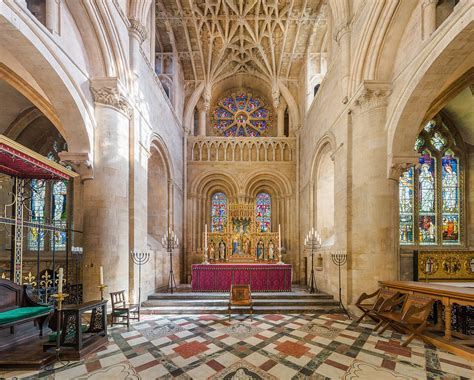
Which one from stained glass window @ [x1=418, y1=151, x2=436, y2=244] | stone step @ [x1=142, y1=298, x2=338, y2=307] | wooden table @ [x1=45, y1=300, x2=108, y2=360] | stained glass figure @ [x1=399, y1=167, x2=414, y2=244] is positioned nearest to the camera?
wooden table @ [x1=45, y1=300, x2=108, y2=360]

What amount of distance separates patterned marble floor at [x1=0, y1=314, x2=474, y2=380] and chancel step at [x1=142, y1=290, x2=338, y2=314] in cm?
116

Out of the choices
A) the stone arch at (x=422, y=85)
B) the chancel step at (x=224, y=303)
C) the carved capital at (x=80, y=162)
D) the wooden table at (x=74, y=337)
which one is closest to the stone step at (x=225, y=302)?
the chancel step at (x=224, y=303)

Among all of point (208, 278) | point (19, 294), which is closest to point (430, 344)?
point (208, 278)

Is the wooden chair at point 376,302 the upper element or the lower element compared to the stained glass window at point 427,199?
lower

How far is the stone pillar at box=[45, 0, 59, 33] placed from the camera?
6086 mm

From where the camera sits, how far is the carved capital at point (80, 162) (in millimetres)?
6969

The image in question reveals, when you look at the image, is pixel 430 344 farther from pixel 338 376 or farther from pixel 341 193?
pixel 341 193

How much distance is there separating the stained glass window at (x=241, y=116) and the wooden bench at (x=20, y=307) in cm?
1298

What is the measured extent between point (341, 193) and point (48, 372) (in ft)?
24.8

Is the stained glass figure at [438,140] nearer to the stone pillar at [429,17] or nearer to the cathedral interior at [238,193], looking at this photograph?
the cathedral interior at [238,193]

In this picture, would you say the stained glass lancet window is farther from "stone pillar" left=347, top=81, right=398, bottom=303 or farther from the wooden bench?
the wooden bench

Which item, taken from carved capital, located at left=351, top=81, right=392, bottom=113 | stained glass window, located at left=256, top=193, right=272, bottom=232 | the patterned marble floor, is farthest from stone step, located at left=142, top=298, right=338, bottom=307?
stained glass window, located at left=256, top=193, right=272, bottom=232

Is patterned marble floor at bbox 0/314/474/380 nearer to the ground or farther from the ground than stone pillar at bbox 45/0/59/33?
nearer to the ground

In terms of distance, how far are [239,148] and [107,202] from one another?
8973mm
